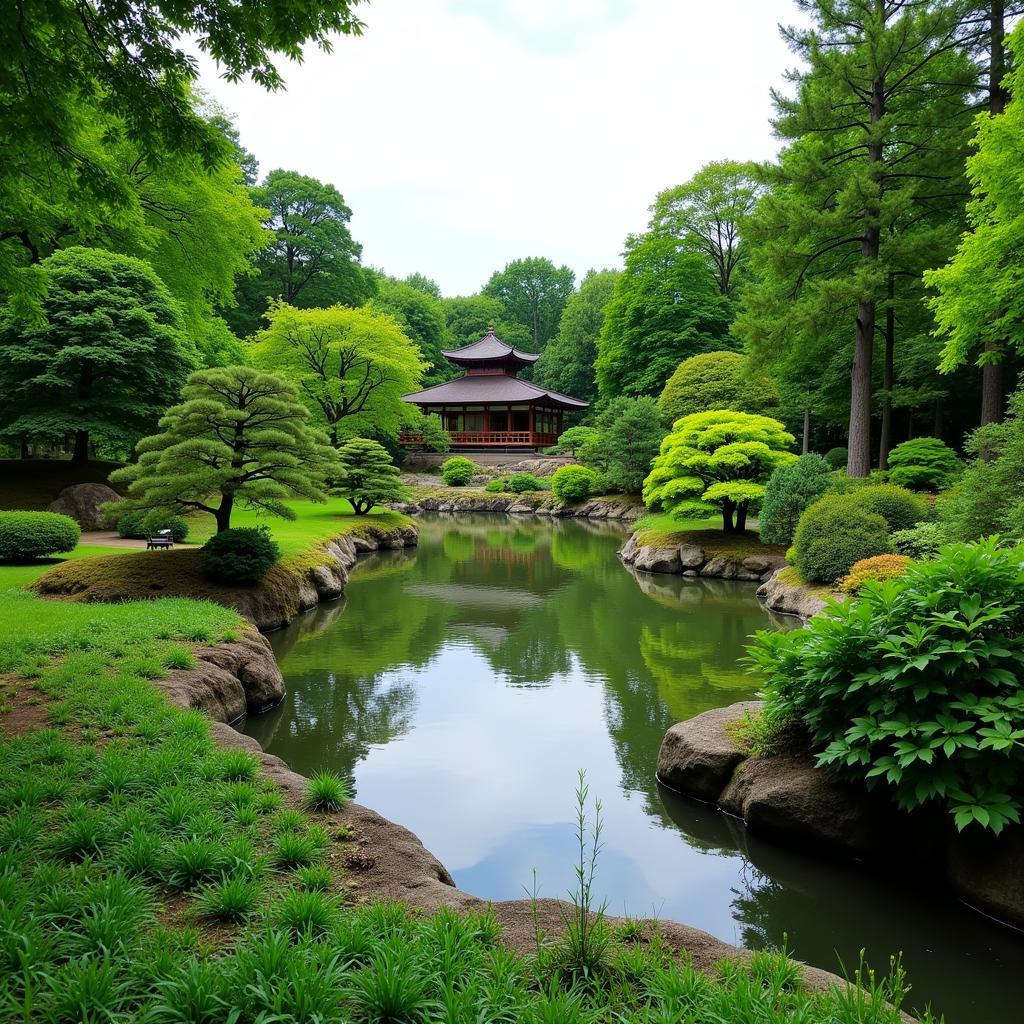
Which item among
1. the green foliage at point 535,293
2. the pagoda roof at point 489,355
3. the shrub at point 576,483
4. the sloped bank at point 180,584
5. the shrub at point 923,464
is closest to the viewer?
the sloped bank at point 180,584

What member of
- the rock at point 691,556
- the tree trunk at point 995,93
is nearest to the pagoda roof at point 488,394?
the rock at point 691,556

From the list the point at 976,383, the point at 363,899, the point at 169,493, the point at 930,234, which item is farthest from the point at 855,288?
the point at 363,899

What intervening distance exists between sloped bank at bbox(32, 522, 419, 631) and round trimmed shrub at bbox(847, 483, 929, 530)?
29.9ft

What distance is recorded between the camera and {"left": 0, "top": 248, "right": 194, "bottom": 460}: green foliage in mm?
15047

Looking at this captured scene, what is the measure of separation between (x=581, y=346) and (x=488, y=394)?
9816 mm

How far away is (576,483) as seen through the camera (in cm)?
2761

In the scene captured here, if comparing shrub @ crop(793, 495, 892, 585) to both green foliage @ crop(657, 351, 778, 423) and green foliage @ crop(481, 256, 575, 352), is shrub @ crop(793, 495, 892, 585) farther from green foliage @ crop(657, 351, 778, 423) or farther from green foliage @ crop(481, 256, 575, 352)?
green foliage @ crop(481, 256, 575, 352)

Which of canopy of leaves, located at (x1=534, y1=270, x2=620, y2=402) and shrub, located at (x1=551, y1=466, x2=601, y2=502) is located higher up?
canopy of leaves, located at (x1=534, y1=270, x2=620, y2=402)

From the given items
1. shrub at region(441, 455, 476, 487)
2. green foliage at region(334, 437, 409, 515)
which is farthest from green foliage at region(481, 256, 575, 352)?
green foliage at region(334, 437, 409, 515)

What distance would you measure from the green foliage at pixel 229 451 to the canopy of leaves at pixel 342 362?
52.5 ft

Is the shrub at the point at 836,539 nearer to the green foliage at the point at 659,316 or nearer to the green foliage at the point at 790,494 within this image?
the green foliage at the point at 790,494

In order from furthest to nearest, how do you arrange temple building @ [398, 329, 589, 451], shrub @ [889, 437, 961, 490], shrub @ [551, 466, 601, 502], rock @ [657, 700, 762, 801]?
1. temple building @ [398, 329, 589, 451]
2. shrub @ [551, 466, 601, 502]
3. shrub @ [889, 437, 961, 490]
4. rock @ [657, 700, 762, 801]

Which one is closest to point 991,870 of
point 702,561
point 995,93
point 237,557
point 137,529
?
point 237,557

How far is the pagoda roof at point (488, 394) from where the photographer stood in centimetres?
3772
